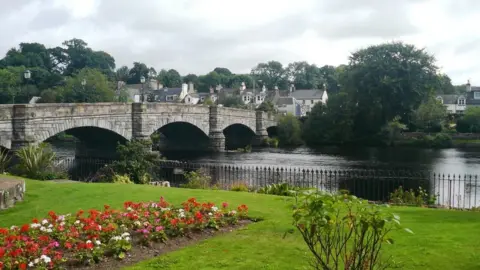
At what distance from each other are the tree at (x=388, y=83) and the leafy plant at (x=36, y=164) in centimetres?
5109

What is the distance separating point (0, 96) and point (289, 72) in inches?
3526

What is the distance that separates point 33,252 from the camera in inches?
303

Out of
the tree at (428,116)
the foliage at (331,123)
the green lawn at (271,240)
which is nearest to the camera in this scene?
the green lawn at (271,240)

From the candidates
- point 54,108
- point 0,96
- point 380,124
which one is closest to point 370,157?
point 380,124

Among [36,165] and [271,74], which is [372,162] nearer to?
[36,165]

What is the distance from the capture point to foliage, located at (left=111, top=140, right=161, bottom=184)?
23453 millimetres

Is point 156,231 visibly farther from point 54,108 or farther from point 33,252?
point 54,108

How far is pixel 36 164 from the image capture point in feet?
68.4

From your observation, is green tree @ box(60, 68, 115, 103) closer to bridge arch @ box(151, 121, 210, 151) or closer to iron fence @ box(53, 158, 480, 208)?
bridge arch @ box(151, 121, 210, 151)

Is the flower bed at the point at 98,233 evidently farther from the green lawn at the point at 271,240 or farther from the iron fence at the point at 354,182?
the iron fence at the point at 354,182

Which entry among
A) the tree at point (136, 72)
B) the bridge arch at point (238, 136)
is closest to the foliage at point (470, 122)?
the bridge arch at point (238, 136)

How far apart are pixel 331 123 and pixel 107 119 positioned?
4014cm

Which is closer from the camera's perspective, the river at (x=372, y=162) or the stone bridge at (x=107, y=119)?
the stone bridge at (x=107, y=119)

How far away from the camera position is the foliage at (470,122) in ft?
227
